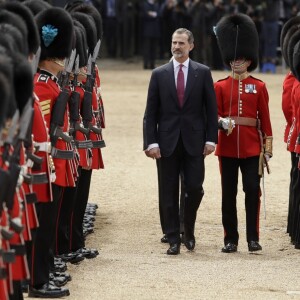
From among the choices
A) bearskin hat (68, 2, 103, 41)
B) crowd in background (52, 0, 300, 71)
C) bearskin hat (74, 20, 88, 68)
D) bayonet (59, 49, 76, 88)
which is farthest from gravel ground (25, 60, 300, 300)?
crowd in background (52, 0, 300, 71)

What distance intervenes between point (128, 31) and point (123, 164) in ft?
42.3

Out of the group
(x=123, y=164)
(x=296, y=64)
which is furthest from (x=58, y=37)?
(x=123, y=164)

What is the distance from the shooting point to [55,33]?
7.48 metres

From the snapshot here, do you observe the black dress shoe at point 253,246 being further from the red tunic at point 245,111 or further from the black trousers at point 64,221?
the black trousers at point 64,221

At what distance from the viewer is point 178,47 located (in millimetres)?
8844

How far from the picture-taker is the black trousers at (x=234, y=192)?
29.2 feet

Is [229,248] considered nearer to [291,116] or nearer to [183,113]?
[183,113]

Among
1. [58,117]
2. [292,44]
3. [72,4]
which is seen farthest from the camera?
[72,4]

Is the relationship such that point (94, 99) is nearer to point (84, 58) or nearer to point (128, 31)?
point (84, 58)

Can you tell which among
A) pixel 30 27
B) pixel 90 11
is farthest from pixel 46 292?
pixel 90 11

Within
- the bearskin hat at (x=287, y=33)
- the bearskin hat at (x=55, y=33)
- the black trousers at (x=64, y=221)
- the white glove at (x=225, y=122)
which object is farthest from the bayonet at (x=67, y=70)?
the bearskin hat at (x=287, y=33)

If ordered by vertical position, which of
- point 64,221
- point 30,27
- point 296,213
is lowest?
point 296,213

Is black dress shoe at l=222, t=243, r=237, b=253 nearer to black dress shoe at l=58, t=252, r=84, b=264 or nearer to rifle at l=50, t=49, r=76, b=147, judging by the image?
black dress shoe at l=58, t=252, r=84, b=264

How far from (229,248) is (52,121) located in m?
2.27
